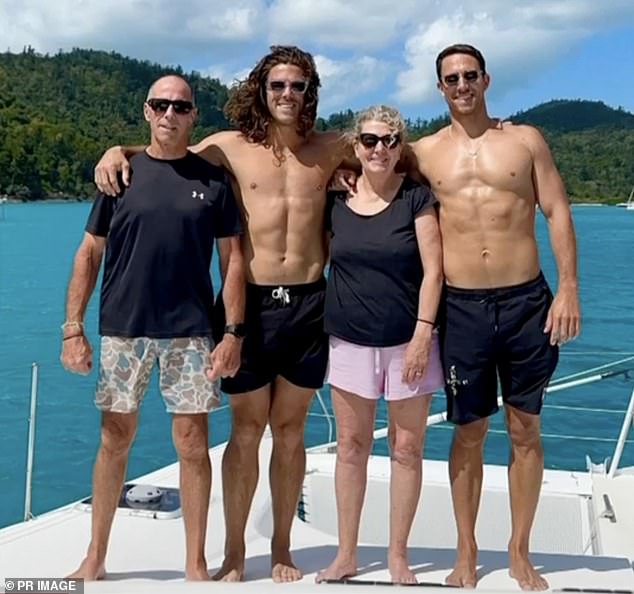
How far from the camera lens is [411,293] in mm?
3059

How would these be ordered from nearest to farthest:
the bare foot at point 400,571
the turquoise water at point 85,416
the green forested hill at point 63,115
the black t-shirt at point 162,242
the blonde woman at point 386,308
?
1. the black t-shirt at point 162,242
2. the blonde woman at point 386,308
3. the bare foot at point 400,571
4. the turquoise water at point 85,416
5. the green forested hill at point 63,115

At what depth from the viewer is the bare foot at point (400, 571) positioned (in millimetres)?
3125

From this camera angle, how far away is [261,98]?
126 inches

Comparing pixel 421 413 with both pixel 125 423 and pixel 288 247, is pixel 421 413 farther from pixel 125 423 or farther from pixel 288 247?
pixel 125 423

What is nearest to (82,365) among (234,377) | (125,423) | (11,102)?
(125,423)

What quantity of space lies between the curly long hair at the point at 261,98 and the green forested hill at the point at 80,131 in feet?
215

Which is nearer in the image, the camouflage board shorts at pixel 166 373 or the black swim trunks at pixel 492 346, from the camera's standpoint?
the camouflage board shorts at pixel 166 373

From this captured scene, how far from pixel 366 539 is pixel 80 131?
308 feet

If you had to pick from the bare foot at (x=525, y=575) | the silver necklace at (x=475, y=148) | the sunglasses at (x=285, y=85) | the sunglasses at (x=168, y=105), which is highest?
the sunglasses at (x=285, y=85)

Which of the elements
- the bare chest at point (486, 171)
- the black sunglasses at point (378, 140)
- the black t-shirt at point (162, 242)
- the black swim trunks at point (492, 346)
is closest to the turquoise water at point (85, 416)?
the black swim trunks at point (492, 346)

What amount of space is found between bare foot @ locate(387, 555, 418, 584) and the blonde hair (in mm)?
1564

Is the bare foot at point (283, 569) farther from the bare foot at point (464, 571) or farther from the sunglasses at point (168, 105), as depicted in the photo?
the sunglasses at point (168, 105)

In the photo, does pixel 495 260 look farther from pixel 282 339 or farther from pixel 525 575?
pixel 525 575

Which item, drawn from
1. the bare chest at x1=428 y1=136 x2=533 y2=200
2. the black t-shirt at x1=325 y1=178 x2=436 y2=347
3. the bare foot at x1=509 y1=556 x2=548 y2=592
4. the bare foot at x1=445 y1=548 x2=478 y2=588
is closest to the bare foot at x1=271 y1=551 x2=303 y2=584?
the bare foot at x1=445 y1=548 x2=478 y2=588
